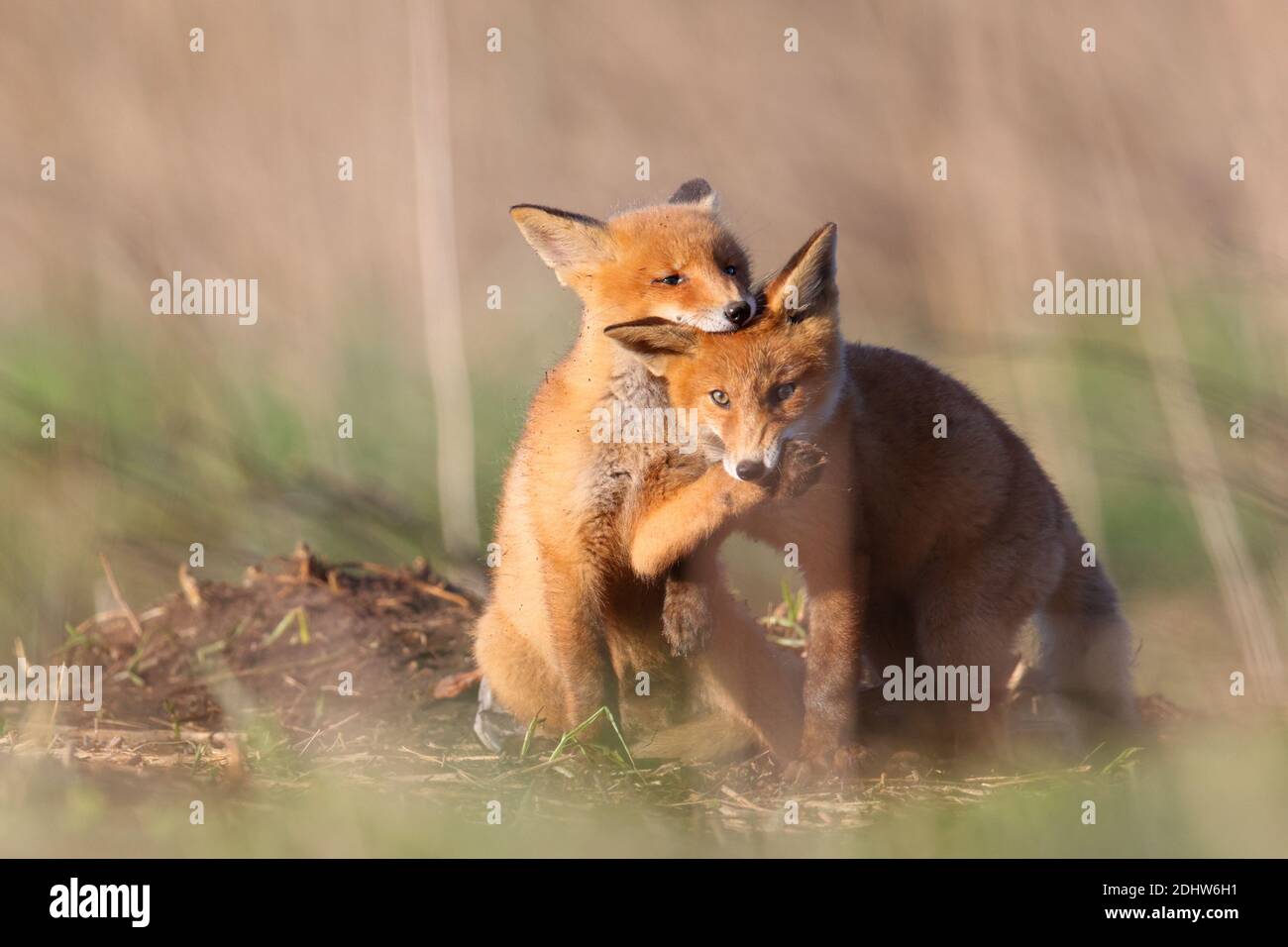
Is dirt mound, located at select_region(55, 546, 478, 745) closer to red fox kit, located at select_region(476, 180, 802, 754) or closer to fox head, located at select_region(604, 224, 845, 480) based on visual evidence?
red fox kit, located at select_region(476, 180, 802, 754)

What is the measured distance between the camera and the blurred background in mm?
7215

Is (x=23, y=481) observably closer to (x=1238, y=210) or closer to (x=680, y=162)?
(x=680, y=162)

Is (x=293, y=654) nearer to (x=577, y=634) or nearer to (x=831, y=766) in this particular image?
(x=577, y=634)

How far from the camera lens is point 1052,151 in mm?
8930

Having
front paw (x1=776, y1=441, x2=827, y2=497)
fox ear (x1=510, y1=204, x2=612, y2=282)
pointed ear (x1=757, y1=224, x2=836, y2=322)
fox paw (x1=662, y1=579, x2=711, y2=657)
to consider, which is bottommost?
fox paw (x1=662, y1=579, x2=711, y2=657)

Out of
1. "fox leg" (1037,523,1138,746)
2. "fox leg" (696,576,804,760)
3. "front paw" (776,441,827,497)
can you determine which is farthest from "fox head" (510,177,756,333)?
"fox leg" (1037,523,1138,746)

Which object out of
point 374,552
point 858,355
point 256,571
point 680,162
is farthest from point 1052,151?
point 256,571

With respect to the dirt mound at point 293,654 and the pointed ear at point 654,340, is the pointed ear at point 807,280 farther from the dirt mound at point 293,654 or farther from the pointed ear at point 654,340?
the dirt mound at point 293,654

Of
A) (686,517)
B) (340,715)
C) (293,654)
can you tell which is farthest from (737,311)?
(293,654)

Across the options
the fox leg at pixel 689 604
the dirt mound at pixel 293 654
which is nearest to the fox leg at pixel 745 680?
the fox leg at pixel 689 604

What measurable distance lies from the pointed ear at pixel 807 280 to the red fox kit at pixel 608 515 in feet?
0.47

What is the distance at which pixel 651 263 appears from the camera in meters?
5.39

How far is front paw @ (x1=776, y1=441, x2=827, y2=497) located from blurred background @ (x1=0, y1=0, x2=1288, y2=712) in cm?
202

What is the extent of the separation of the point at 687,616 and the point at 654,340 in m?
1.13
